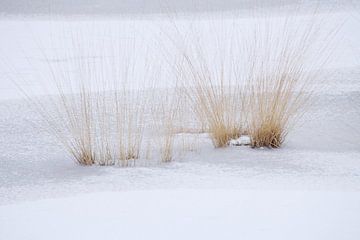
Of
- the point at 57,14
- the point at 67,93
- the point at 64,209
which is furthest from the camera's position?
the point at 57,14

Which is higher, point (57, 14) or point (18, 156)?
point (57, 14)

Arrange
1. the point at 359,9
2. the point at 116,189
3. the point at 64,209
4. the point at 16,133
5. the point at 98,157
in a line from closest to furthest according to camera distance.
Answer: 1. the point at 64,209
2. the point at 116,189
3. the point at 98,157
4. the point at 16,133
5. the point at 359,9

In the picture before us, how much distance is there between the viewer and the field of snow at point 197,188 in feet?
7.13

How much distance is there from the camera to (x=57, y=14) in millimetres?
9609

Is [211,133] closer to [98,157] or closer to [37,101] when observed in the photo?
[98,157]

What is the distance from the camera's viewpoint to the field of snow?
7.13 feet

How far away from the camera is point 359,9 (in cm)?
863

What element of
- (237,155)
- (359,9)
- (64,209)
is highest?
(359,9)

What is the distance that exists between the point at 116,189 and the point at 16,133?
133 cm

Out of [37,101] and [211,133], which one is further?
[37,101]

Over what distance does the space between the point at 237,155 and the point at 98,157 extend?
792 millimetres

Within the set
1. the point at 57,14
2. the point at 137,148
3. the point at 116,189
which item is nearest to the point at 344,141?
the point at 137,148

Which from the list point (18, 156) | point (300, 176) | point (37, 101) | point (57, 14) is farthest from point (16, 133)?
point (57, 14)

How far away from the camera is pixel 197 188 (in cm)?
264
